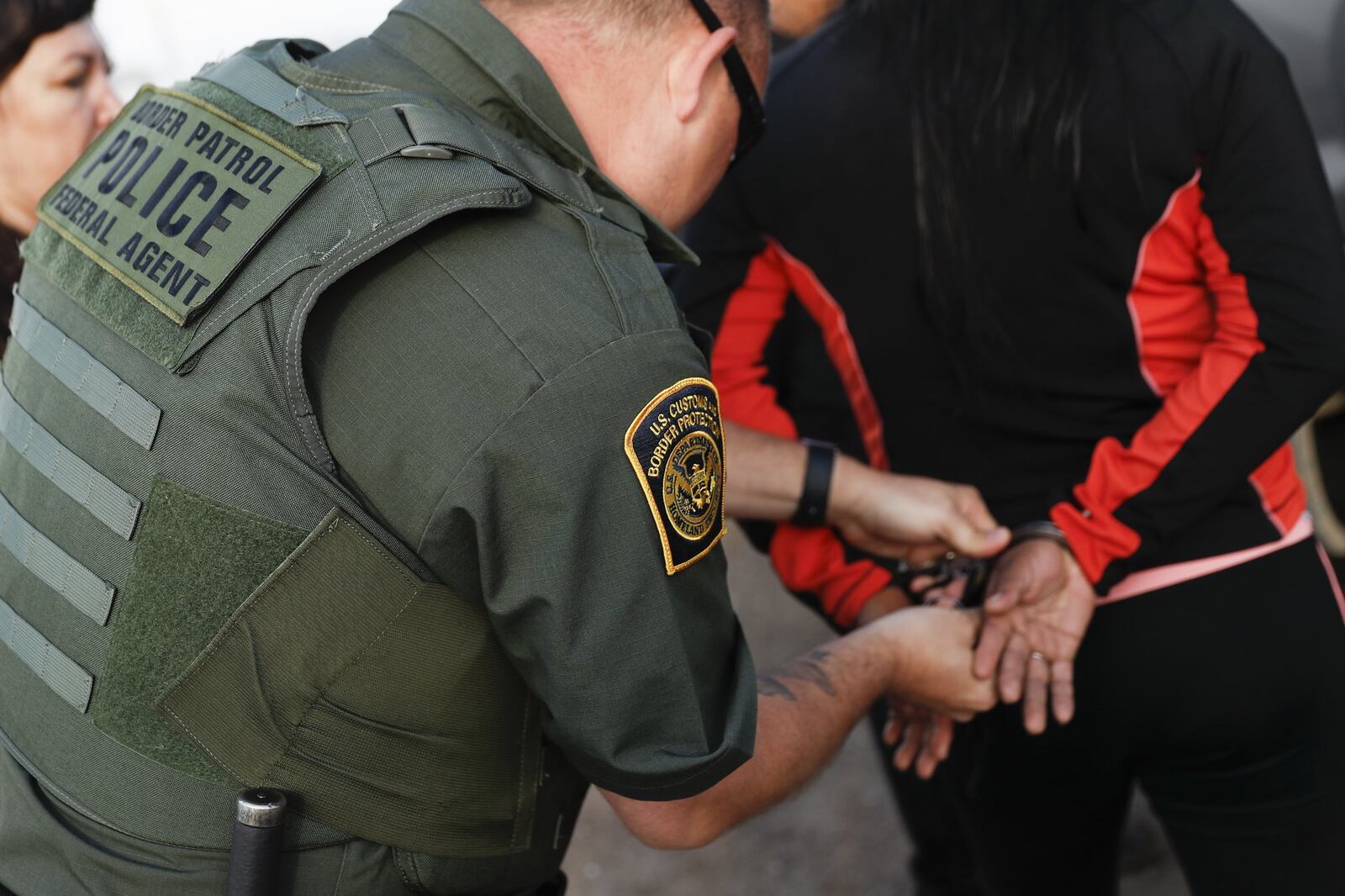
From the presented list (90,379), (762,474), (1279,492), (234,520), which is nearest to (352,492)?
(234,520)

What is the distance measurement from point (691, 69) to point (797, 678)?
0.74 m

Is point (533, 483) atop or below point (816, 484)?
atop

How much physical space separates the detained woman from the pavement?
4.05ft

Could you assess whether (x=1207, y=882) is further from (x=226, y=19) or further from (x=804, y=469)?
(x=226, y=19)

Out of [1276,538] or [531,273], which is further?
[1276,538]

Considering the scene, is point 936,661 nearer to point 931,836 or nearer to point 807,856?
point 931,836

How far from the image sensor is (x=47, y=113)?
6.61 ft

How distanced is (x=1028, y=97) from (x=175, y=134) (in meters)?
1.01

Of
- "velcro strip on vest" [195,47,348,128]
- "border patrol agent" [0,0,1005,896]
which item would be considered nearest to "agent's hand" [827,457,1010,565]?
"border patrol agent" [0,0,1005,896]

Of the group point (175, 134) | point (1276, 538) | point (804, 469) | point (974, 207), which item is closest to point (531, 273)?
point (175, 134)

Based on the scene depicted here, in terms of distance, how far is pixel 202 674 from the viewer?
123cm

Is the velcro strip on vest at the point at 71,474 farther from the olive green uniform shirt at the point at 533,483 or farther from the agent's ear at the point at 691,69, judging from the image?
the agent's ear at the point at 691,69

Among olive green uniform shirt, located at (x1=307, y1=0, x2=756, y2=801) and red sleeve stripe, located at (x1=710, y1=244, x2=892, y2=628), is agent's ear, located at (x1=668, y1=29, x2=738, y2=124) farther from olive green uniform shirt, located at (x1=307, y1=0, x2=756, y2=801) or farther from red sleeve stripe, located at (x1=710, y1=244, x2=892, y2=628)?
red sleeve stripe, located at (x1=710, y1=244, x2=892, y2=628)

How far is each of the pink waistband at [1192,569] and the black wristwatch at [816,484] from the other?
17.0 inches
